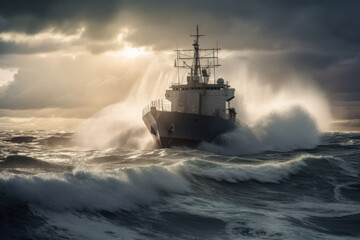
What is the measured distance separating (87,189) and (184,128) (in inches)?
967

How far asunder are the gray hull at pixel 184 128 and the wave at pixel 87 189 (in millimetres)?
20390

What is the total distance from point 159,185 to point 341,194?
940 cm

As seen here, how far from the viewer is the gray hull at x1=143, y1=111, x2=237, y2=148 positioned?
35156 mm

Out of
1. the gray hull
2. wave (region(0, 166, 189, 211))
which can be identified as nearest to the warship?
the gray hull

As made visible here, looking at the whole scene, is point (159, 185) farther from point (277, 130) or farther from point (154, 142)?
point (277, 130)

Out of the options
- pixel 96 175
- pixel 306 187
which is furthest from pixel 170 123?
pixel 96 175

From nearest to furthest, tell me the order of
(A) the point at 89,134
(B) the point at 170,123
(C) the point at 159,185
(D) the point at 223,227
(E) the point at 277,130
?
(D) the point at 223,227, (C) the point at 159,185, (B) the point at 170,123, (E) the point at 277,130, (A) the point at 89,134

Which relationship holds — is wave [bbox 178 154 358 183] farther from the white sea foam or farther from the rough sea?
the rough sea

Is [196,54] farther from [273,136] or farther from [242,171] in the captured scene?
[242,171]

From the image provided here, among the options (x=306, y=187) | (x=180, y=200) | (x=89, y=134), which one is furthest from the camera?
(x=89, y=134)

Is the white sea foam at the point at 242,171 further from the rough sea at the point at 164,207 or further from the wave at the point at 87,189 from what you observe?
the wave at the point at 87,189

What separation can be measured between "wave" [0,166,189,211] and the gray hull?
20.4m

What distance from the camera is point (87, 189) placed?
36.3 feet

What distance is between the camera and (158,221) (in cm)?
1066
